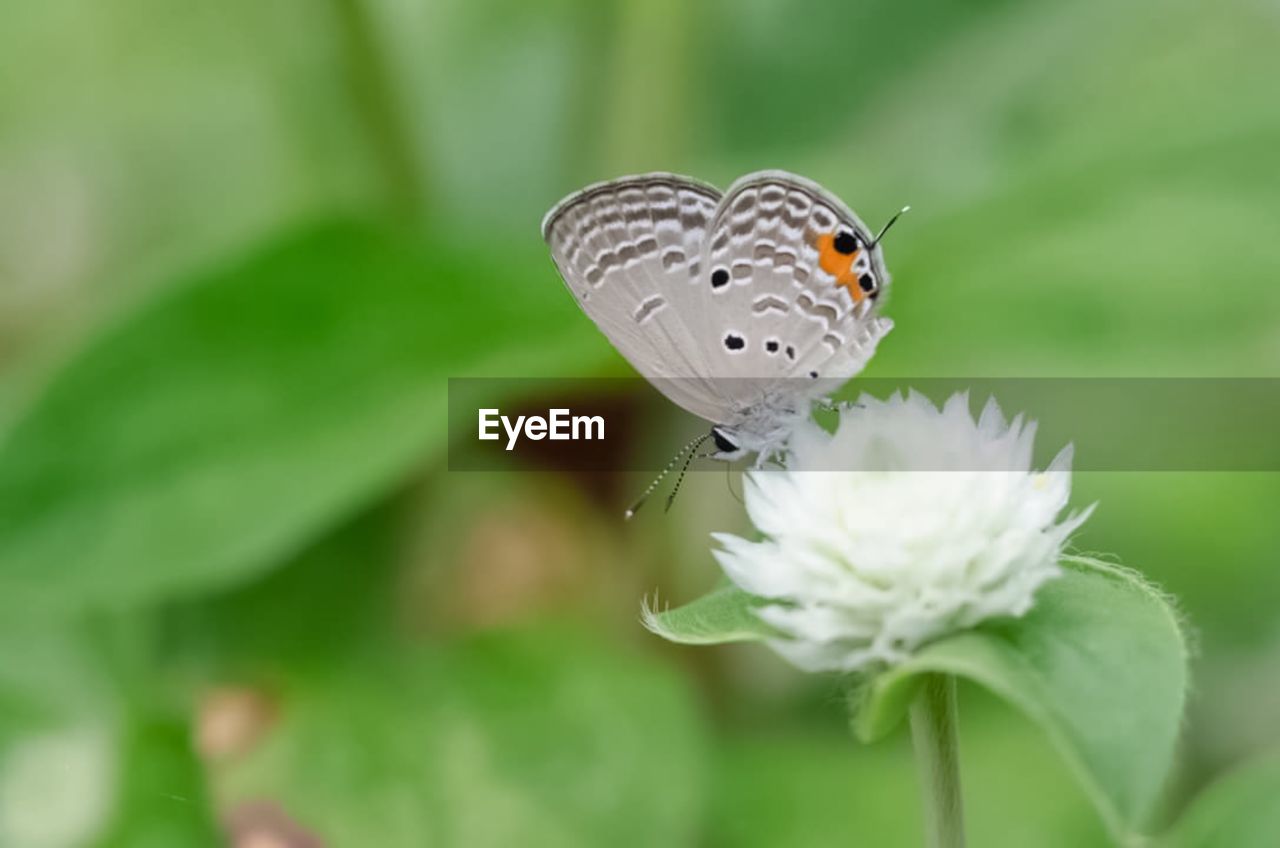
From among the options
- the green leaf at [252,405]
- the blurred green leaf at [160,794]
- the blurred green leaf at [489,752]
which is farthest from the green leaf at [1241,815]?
the blurred green leaf at [160,794]

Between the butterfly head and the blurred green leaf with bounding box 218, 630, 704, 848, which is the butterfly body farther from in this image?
the blurred green leaf with bounding box 218, 630, 704, 848

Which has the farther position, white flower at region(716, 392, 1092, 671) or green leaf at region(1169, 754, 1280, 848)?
green leaf at region(1169, 754, 1280, 848)

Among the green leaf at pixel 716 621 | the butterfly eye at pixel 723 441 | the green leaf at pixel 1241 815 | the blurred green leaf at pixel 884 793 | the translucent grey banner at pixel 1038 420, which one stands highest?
the green leaf at pixel 716 621

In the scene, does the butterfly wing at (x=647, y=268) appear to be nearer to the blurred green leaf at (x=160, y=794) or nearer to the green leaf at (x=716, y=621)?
the green leaf at (x=716, y=621)

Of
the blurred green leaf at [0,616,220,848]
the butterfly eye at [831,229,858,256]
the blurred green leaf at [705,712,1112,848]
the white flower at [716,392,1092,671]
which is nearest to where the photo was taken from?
the white flower at [716,392,1092,671]

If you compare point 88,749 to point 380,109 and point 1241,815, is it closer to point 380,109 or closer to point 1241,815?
point 380,109

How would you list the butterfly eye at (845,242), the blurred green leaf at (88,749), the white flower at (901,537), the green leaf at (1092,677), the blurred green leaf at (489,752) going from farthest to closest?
1. the blurred green leaf at (489,752)
2. the blurred green leaf at (88,749)
3. the butterfly eye at (845,242)
4. the white flower at (901,537)
5. the green leaf at (1092,677)

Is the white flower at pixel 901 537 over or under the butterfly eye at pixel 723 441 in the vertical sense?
over

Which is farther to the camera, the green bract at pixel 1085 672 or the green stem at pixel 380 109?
the green stem at pixel 380 109

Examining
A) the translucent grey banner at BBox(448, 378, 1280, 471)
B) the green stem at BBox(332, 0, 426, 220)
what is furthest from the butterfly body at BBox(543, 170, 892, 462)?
the green stem at BBox(332, 0, 426, 220)

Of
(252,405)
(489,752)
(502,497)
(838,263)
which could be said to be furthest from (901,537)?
(502,497)
